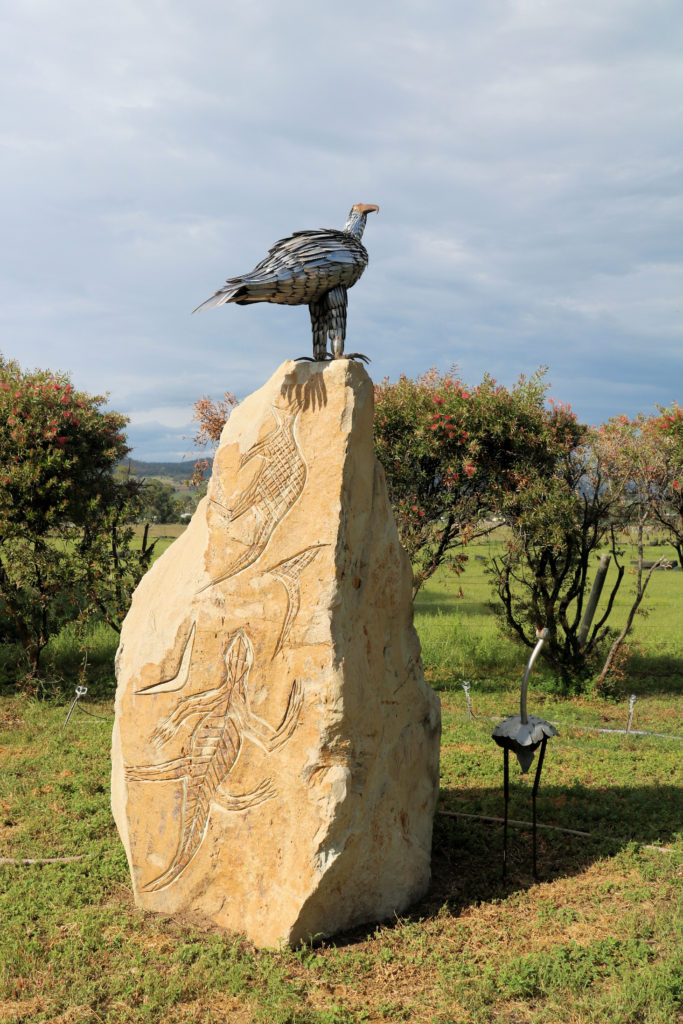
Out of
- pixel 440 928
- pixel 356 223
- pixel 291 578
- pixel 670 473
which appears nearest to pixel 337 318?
pixel 356 223

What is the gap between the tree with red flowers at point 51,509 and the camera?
34.3 ft

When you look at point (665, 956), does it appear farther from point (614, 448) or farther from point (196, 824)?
point (614, 448)

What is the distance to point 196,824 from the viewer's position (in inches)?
187

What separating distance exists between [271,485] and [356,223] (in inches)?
75.0

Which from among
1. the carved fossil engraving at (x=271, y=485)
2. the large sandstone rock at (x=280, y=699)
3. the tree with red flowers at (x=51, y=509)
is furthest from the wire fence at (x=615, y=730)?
the carved fossil engraving at (x=271, y=485)

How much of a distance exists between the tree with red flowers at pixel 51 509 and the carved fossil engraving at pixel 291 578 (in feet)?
21.3

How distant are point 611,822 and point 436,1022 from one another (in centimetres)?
307

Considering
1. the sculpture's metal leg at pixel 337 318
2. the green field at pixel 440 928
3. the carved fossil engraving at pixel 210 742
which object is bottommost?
the green field at pixel 440 928

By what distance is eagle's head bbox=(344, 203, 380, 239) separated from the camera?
17.2ft

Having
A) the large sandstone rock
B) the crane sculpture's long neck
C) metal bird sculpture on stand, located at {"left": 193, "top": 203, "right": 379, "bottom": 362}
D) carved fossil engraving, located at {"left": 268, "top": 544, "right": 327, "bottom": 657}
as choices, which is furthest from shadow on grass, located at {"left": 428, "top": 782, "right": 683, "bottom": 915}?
the crane sculpture's long neck

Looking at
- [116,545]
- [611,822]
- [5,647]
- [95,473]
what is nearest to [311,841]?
[611,822]

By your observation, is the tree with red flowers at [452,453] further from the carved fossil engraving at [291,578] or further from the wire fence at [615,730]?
the carved fossil engraving at [291,578]

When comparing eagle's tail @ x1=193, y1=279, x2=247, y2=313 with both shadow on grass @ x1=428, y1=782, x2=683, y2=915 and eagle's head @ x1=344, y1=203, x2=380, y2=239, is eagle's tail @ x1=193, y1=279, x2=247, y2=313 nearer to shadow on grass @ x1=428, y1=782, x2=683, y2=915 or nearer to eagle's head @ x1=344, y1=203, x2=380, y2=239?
eagle's head @ x1=344, y1=203, x2=380, y2=239

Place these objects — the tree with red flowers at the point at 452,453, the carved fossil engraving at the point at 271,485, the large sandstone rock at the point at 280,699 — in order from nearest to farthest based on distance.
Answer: the large sandstone rock at the point at 280,699 < the carved fossil engraving at the point at 271,485 < the tree with red flowers at the point at 452,453
